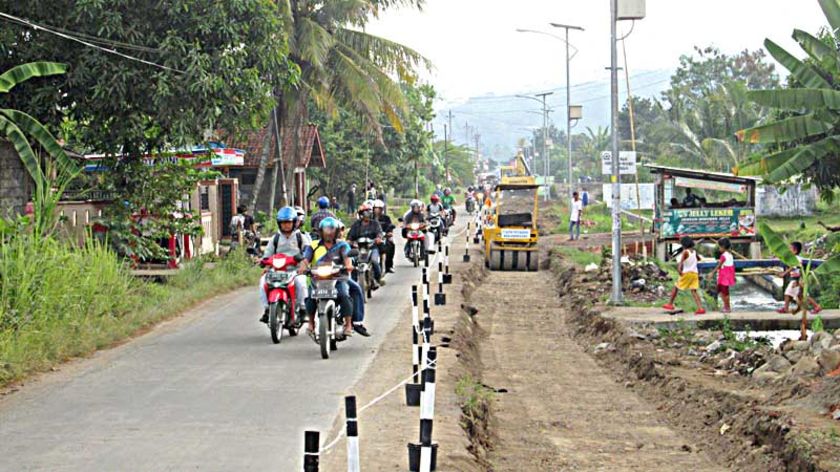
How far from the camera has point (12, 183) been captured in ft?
67.7

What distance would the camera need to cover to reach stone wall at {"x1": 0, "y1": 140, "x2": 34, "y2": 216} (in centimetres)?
2061

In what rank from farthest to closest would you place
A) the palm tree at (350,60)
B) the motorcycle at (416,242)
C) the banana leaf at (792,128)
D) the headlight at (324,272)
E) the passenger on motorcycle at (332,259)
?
the palm tree at (350,60)
the motorcycle at (416,242)
the banana leaf at (792,128)
the passenger on motorcycle at (332,259)
the headlight at (324,272)

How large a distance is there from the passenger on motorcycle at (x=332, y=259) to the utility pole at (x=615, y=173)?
8.56 m

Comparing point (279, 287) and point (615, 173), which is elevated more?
point (615, 173)

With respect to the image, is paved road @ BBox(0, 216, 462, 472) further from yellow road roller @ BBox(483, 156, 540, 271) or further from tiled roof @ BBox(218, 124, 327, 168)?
tiled roof @ BBox(218, 124, 327, 168)

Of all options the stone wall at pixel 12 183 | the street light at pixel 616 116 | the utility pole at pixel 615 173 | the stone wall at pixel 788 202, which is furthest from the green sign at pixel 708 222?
the stone wall at pixel 788 202

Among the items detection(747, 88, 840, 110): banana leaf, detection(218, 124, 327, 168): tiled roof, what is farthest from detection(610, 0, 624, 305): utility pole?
detection(218, 124, 327, 168): tiled roof

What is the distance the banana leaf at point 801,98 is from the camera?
47.0 feet

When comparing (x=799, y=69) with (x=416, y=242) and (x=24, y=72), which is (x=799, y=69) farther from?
(x=416, y=242)

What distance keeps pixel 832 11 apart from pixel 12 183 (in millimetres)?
14428

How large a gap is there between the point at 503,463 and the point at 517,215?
70.4 feet

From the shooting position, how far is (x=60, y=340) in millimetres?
14172

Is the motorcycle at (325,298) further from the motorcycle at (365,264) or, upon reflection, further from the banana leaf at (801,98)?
the banana leaf at (801,98)

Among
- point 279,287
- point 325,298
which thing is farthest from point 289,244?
point 325,298
